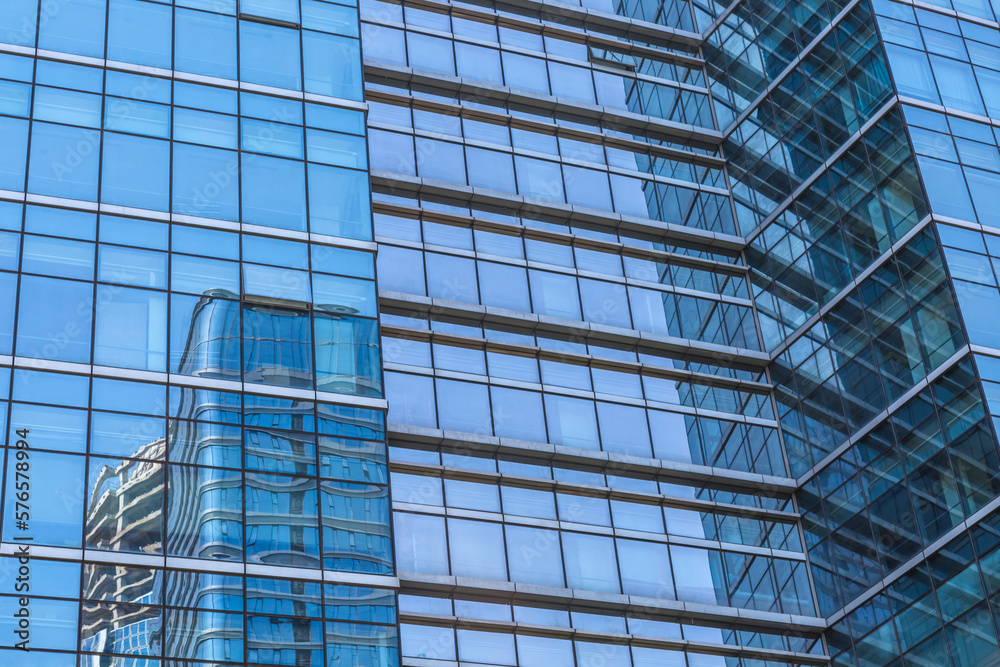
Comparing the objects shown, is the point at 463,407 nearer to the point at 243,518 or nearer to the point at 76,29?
the point at 243,518

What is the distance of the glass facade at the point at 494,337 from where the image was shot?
38938 millimetres

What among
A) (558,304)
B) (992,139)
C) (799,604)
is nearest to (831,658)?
(799,604)

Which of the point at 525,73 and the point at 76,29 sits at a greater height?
the point at 525,73

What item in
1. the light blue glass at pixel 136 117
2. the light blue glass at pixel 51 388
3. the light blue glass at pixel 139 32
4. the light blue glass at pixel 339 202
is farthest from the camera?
the light blue glass at pixel 139 32

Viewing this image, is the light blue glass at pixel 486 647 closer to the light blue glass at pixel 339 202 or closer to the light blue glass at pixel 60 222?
the light blue glass at pixel 339 202

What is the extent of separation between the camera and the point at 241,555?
1511 inches

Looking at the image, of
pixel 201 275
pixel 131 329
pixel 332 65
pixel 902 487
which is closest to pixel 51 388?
pixel 131 329

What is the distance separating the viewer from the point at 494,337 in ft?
171

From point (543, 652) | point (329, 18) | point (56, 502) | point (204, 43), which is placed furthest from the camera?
point (329, 18)

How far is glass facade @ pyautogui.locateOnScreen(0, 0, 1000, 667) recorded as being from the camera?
3894 cm

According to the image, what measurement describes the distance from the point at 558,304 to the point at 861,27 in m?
15.0

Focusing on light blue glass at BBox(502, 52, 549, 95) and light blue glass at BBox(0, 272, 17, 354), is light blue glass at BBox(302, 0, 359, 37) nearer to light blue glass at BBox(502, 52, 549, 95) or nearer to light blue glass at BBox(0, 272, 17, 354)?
light blue glass at BBox(502, 52, 549, 95)

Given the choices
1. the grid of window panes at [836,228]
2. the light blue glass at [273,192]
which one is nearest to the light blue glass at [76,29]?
the light blue glass at [273,192]

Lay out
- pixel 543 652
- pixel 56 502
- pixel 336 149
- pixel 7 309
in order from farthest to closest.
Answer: pixel 336 149 < pixel 543 652 < pixel 7 309 < pixel 56 502
